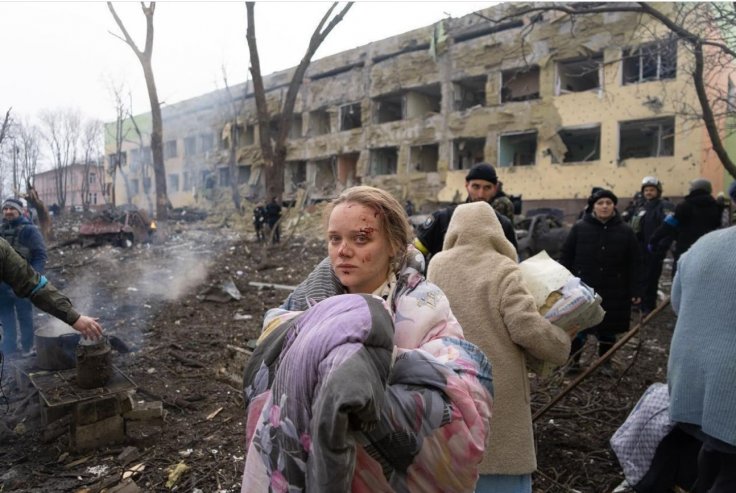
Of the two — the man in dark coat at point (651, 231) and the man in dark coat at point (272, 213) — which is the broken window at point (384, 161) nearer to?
the man in dark coat at point (272, 213)

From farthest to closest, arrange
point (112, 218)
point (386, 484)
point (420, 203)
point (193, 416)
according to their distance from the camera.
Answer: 1. point (420, 203)
2. point (112, 218)
3. point (193, 416)
4. point (386, 484)

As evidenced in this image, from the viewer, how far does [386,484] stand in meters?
1.02

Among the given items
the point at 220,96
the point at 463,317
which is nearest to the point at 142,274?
the point at 463,317

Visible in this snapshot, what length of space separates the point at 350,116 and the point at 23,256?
2773cm

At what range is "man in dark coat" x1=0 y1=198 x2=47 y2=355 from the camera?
530 centimetres

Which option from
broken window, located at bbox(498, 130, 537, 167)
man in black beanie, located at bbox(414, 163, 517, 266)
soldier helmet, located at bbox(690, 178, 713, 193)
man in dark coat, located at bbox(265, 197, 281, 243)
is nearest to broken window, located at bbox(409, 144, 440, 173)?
broken window, located at bbox(498, 130, 537, 167)

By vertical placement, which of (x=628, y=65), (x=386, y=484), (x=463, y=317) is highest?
Answer: (x=628, y=65)

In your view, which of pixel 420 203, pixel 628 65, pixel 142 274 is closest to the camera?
pixel 142 274

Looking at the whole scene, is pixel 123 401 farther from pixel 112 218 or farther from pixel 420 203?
pixel 420 203

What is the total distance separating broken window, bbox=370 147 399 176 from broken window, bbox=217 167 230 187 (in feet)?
49.5

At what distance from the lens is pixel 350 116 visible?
102 feet

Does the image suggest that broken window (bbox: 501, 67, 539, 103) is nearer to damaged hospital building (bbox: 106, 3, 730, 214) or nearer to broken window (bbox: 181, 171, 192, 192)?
damaged hospital building (bbox: 106, 3, 730, 214)

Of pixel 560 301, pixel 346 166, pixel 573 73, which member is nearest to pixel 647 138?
pixel 573 73

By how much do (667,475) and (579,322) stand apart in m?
1.11
